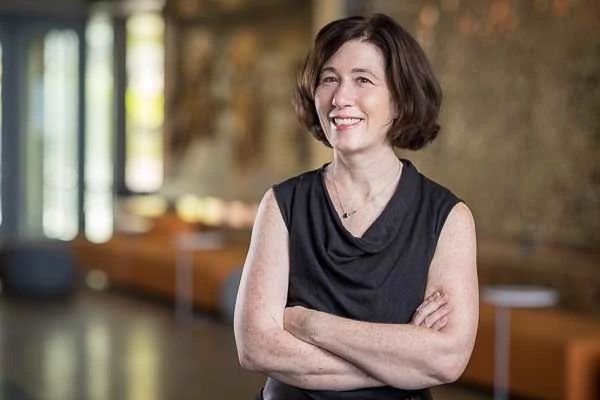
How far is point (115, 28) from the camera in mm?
19703

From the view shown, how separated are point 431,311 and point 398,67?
474mm

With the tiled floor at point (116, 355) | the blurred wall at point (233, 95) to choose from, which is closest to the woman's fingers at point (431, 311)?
the tiled floor at point (116, 355)

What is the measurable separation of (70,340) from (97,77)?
363 inches

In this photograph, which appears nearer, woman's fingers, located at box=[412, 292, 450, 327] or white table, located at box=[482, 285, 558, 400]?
woman's fingers, located at box=[412, 292, 450, 327]

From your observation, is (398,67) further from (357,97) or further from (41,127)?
(41,127)

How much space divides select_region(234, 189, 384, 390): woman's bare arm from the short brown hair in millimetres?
287

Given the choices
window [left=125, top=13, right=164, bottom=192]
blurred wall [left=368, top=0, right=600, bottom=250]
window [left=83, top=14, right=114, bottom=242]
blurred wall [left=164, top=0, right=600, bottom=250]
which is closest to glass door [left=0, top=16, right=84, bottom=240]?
window [left=83, top=14, right=114, bottom=242]

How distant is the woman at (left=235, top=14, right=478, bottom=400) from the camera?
2.25 meters

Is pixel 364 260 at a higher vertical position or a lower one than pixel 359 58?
lower

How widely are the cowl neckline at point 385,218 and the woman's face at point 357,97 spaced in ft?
0.39

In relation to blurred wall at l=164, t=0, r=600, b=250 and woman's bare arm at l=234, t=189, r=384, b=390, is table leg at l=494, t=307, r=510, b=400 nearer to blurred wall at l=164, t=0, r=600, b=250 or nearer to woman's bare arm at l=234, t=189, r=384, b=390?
blurred wall at l=164, t=0, r=600, b=250

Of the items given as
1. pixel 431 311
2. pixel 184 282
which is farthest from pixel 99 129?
pixel 431 311

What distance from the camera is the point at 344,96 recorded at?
2.27 metres

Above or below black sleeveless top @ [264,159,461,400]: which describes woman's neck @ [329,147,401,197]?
above
